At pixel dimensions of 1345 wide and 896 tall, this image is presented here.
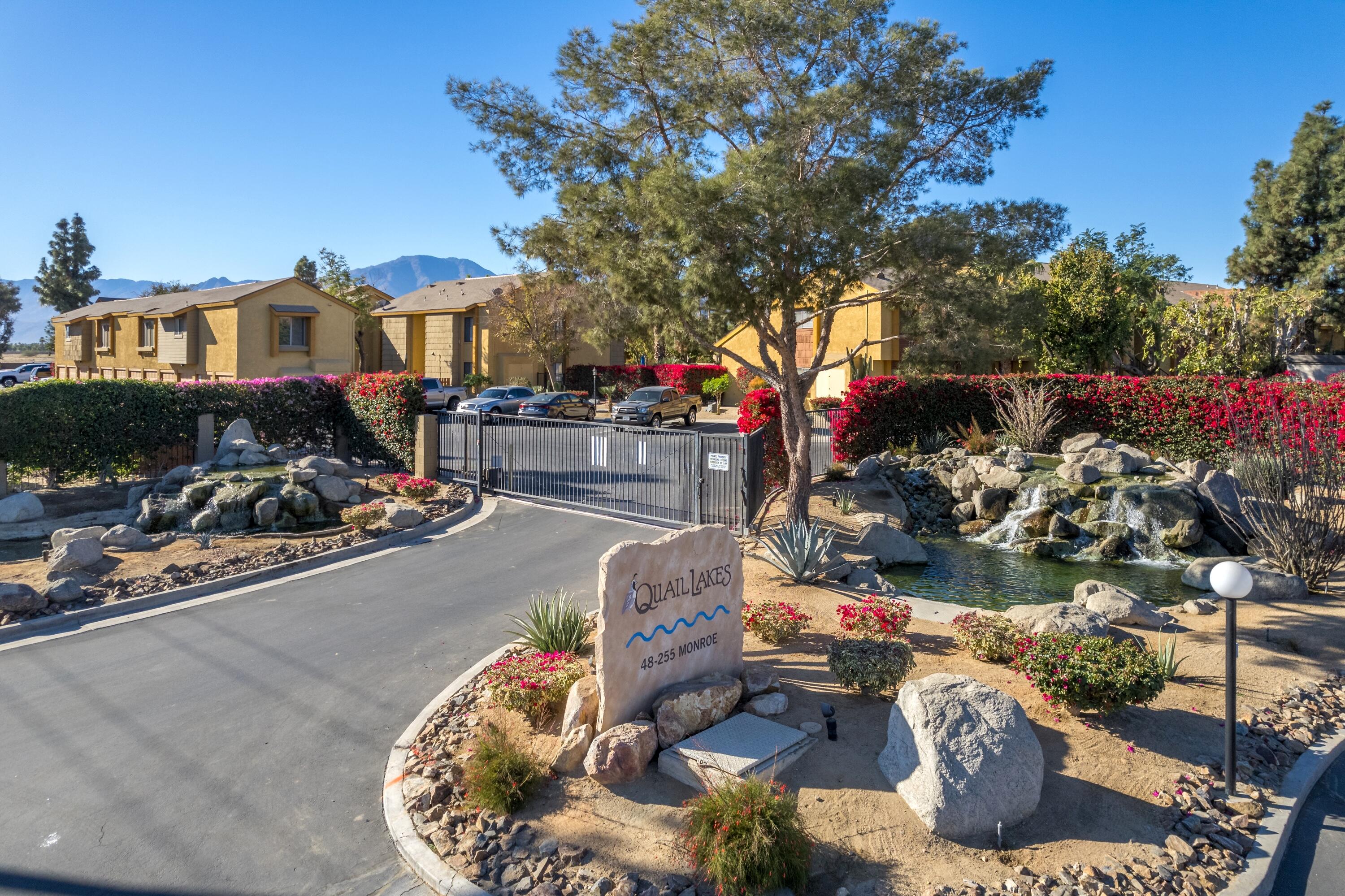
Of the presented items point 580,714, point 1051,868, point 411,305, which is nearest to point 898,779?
point 1051,868

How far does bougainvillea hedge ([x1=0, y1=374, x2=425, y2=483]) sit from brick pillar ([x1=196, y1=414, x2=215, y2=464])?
0.47 metres

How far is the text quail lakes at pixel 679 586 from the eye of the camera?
6562mm

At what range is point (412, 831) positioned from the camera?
554cm

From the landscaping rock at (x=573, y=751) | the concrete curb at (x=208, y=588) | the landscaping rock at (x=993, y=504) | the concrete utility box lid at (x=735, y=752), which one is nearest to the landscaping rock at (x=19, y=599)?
the concrete curb at (x=208, y=588)

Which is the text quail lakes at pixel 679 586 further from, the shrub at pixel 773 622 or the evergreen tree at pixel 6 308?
the evergreen tree at pixel 6 308

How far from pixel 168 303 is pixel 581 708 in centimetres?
4907

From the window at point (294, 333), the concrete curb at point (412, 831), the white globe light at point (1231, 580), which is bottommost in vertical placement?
the concrete curb at point (412, 831)

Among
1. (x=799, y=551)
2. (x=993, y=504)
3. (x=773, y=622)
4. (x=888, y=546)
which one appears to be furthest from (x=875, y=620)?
(x=993, y=504)

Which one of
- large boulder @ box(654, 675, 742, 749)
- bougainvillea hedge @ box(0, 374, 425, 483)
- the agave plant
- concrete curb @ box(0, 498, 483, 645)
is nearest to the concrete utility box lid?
large boulder @ box(654, 675, 742, 749)

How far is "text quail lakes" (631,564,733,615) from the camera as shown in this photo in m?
6.56

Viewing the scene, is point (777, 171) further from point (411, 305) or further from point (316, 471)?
point (411, 305)

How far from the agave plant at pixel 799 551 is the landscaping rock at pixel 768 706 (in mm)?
4210

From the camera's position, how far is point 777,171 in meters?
10.8

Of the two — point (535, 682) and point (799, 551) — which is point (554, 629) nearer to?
point (535, 682)
